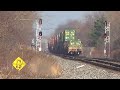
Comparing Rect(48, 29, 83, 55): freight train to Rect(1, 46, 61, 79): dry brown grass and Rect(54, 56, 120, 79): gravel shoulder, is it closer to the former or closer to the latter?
Rect(1, 46, 61, 79): dry brown grass

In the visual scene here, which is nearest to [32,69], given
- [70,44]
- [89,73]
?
[89,73]

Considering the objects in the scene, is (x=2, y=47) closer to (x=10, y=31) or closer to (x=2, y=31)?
(x=2, y=31)

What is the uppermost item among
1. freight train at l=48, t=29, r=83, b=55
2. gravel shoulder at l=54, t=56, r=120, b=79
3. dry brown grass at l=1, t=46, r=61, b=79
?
freight train at l=48, t=29, r=83, b=55

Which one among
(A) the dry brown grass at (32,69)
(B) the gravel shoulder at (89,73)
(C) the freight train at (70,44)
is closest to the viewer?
(B) the gravel shoulder at (89,73)

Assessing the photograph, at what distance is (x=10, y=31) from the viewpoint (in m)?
33.2

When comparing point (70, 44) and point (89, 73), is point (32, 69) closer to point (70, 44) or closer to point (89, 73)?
point (89, 73)

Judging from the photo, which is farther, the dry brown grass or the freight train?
the freight train

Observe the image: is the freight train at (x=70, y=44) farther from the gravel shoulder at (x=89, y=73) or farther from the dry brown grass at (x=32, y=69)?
the gravel shoulder at (x=89, y=73)

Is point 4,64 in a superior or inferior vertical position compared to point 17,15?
inferior

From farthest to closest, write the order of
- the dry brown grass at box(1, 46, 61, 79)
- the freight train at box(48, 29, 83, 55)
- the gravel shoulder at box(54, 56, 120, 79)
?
the freight train at box(48, 29, 83, 55) → the dry brown grass at box(1, 46, 61, 79) → the gravel shoulder at box(54, 56, 120, 79)

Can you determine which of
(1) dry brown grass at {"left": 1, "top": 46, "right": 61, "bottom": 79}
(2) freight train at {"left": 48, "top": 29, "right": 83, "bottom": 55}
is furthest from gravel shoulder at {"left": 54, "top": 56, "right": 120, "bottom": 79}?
(2) freight train at {"left": 48, "top": 29, "right": 83, "bottom": 55}

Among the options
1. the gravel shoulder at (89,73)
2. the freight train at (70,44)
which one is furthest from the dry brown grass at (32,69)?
the freight train at (70,44)
